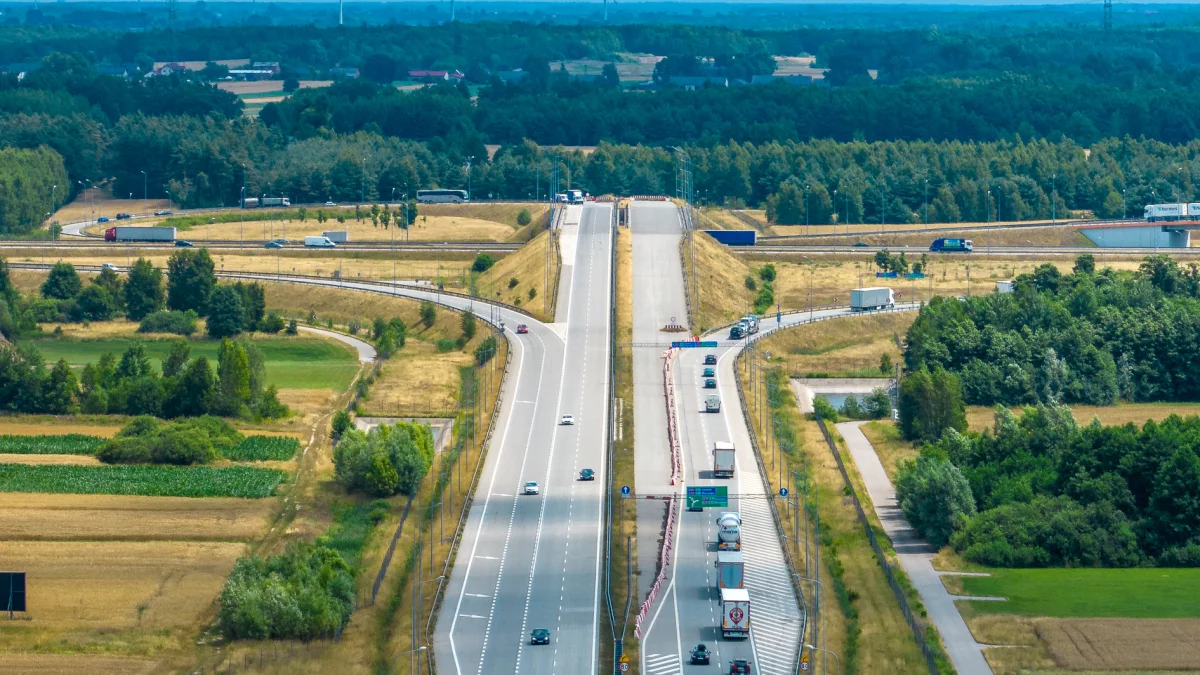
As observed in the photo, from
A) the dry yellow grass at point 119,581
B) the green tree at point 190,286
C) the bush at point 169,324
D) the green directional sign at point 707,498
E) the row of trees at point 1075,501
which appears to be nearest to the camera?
the dry yellow grass at point 119,581

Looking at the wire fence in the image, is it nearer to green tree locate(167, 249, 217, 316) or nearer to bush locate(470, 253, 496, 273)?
green tree locate(167, 249, 217, 316)

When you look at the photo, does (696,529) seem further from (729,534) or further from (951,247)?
(951,247)

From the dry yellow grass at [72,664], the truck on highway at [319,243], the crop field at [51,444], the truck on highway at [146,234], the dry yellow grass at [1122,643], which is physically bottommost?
the truck on highway at [146,234]

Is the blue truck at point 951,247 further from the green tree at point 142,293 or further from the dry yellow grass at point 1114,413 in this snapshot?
the green tree at point 142,293

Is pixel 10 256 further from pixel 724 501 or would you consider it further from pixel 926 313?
pixel 724 501

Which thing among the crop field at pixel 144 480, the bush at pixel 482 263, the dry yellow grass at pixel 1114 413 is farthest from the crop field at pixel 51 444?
the bush at pixel 482 263

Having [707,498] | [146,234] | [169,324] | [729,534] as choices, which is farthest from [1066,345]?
[146,234]

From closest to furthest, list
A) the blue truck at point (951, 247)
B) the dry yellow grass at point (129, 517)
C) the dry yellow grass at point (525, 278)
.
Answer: the dry yellow grass at point (129, 517) < the dry yellow grass at point (525, 278) < the blue truck at point (951, 247)
